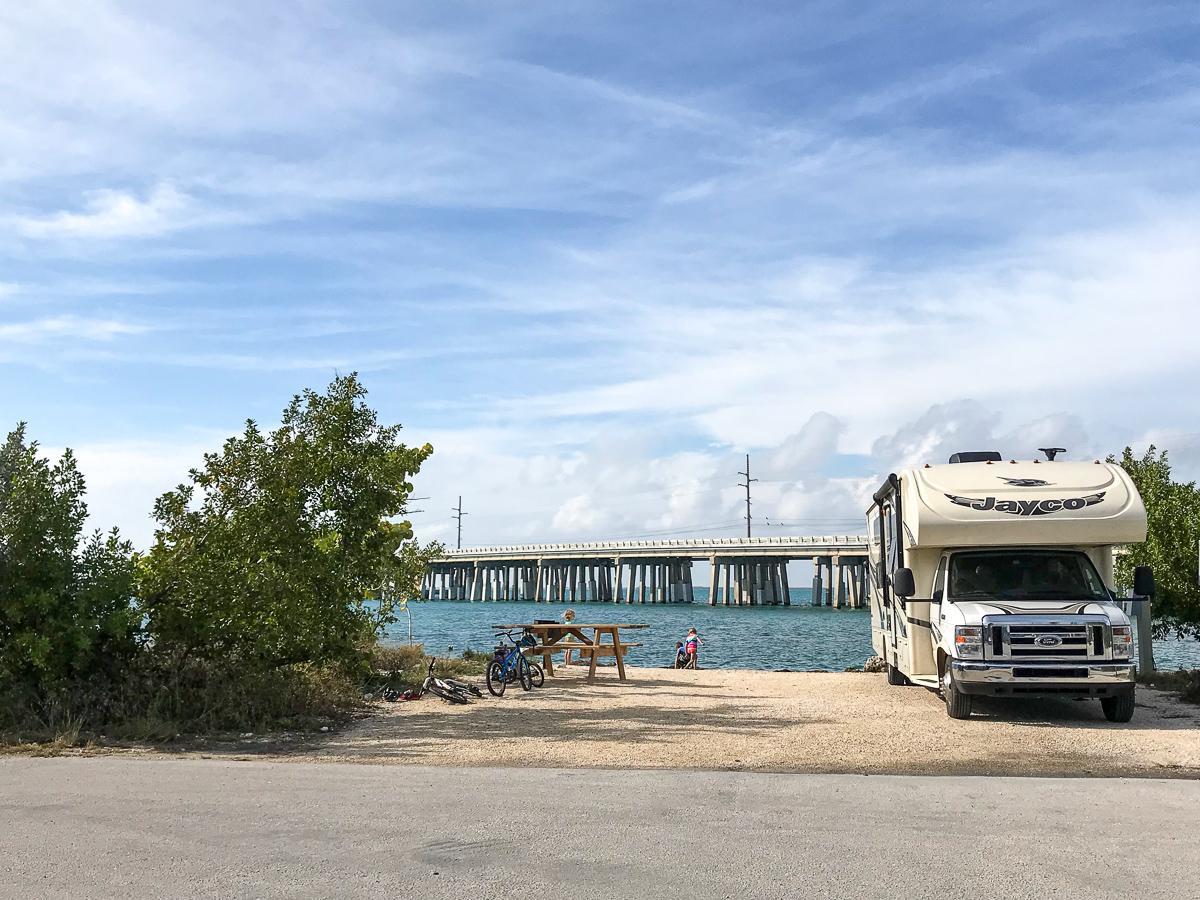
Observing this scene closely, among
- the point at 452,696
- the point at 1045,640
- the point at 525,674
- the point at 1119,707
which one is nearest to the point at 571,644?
Result: the point at 525,674

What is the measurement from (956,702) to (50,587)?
1097cm

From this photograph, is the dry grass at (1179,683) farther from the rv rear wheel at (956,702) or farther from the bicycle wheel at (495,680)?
the bicycle wheel at (495,680)

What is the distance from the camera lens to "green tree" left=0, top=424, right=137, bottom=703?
12.9 meters

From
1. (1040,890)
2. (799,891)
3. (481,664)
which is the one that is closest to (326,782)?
(799,891)

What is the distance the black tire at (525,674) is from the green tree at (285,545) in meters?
2.61

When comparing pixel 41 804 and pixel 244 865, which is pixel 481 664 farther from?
pixel 244 865

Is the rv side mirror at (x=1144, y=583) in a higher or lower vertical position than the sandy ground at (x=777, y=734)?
higher

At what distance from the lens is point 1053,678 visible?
536 inches

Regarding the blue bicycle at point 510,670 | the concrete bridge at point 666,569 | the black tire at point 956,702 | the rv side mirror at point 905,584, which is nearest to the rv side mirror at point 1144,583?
the black tire at point 956,702

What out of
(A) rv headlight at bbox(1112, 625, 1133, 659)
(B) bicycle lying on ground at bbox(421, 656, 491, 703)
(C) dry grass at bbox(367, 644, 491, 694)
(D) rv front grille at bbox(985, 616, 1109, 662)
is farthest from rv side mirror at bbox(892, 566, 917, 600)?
(C) dry grass at bbox(367, 644, 491, 694)

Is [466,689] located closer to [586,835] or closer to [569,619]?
[569,619]

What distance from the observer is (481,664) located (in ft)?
75.5

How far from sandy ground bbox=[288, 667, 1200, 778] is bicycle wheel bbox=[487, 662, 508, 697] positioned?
28 centimetres

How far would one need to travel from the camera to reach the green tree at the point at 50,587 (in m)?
12.9
